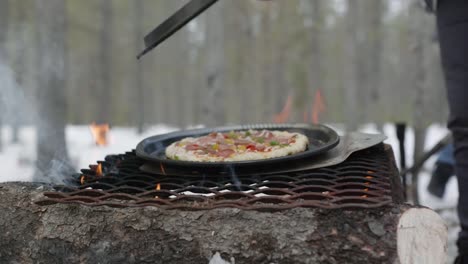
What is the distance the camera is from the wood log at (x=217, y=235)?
1.16 m

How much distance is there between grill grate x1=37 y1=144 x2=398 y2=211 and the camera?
4.23 feet

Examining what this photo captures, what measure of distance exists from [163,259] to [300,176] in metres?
0.64

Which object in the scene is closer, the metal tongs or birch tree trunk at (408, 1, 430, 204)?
the metal tongs

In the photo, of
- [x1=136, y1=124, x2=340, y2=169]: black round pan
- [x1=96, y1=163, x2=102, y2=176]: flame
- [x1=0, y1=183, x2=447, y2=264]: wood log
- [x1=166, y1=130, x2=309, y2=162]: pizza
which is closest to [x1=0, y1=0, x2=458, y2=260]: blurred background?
[x1=96, y1=163, x2=102, y2=176]: flame

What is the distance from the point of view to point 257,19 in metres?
18.5

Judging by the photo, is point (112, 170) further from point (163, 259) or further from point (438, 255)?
point (438, 255)

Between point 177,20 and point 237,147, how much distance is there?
0.71 meters

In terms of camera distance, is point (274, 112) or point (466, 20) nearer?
point (466, 20)

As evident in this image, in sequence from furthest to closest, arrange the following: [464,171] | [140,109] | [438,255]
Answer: [140,109], [464,171], [438,255]

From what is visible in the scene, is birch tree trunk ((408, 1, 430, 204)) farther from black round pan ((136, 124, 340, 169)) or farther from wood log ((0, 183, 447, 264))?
wood log ((0, 183, 447, 264))

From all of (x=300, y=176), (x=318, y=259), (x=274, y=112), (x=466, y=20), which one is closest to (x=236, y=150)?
(x=300, y=176)

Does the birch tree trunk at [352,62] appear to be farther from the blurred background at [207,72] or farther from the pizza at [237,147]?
the pizza at [237,147]

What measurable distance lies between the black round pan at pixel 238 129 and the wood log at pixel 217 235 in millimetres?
405

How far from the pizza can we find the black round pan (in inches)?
3.2
